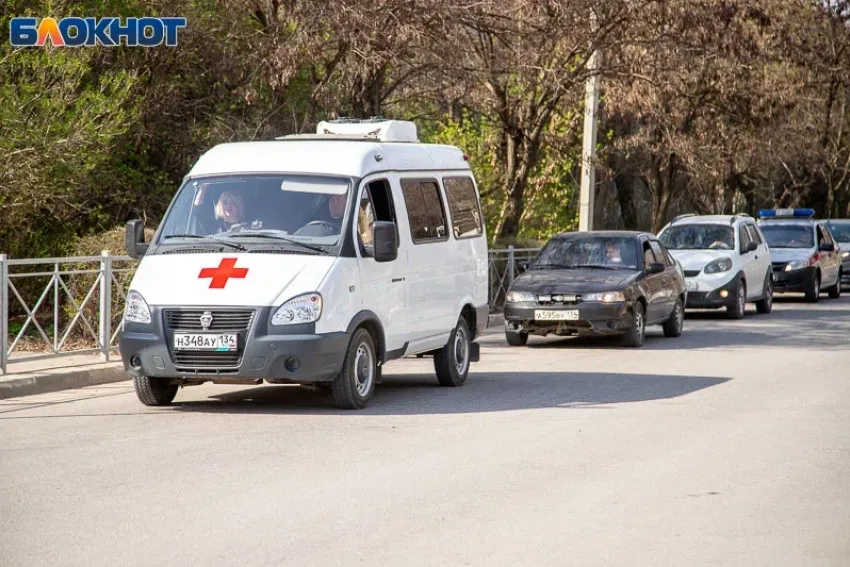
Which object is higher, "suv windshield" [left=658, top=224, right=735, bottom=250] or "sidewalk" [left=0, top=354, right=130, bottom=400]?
"suv windshield" [left=658, top=224, right=735, bottom=250]

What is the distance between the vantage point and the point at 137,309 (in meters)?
11.2

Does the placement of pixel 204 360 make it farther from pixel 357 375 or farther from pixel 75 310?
pixel 75 310

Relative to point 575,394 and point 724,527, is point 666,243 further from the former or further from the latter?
point 724,527

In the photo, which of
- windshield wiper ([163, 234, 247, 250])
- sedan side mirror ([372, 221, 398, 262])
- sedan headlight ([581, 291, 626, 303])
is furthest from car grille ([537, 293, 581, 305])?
windshield wiper ([163, 234, 247, 250])

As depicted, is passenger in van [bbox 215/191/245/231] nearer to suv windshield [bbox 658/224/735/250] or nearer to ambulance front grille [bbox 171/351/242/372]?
ambulance front grille [bbox 171/351/242/372]

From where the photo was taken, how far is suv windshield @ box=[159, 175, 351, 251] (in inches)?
455

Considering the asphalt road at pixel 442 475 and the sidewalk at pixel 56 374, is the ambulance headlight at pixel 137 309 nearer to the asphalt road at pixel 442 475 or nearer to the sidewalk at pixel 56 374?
the asphalt road at pixel 442 475

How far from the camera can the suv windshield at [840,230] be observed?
36.4m

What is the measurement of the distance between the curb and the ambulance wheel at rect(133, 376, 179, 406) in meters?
1.44

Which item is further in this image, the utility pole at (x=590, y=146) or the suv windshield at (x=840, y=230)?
the suv windshield at (x=840, y=230)

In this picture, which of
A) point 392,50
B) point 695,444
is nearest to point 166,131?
point 392,50

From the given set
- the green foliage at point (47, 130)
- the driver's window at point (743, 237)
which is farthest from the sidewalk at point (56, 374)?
the driver's window at point (743, 237)

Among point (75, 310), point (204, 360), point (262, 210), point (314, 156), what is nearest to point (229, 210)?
A: point (262, 210)

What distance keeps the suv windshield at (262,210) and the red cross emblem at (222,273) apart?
377mm
